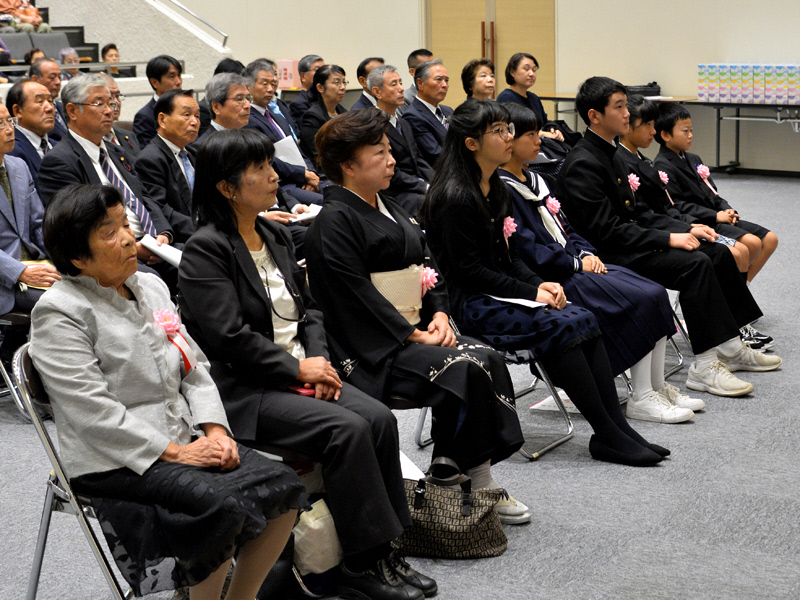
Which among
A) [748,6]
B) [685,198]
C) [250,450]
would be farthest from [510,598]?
[748,6]

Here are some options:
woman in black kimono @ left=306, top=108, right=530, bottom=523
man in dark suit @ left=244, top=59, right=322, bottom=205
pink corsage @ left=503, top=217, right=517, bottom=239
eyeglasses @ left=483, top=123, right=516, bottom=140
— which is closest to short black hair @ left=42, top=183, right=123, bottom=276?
woman in black kimono @ left=306, top=108, right=530, bottom=523

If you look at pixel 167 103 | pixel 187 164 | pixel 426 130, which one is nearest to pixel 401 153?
pixel 426 130

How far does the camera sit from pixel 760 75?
8.83 m

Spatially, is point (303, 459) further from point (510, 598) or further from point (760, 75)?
point (760, 75)

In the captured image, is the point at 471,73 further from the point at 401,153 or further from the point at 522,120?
the point at 522,120

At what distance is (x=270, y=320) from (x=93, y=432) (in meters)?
0.62

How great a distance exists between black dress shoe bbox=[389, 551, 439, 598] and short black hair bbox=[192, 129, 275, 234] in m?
0.97

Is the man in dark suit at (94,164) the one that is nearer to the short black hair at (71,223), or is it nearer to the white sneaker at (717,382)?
the short black hair at (71,223)

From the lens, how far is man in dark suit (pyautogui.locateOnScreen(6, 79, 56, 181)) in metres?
4.11

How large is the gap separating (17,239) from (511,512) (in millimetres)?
2281

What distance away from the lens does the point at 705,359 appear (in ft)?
12.5

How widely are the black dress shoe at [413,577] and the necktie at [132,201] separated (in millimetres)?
2218

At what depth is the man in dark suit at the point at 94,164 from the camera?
3838mm

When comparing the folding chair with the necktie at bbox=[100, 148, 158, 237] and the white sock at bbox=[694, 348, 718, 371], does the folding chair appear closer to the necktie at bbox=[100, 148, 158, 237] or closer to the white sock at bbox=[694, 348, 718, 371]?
the necktie at bbox=[100, 148, 158, 237]
